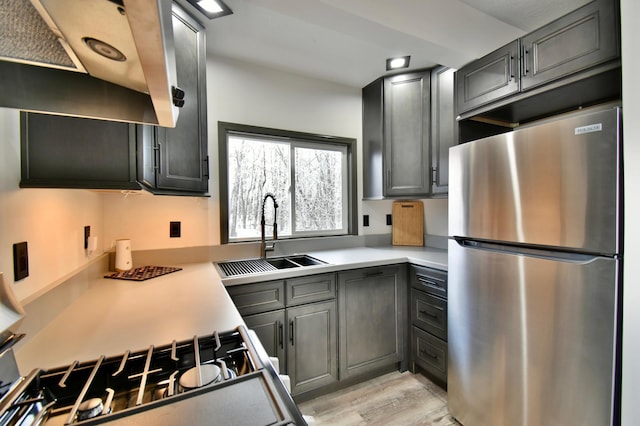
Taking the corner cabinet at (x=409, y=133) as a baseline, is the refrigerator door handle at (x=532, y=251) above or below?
below

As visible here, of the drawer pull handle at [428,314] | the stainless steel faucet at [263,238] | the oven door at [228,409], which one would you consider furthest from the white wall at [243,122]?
the oven door at [228,409]

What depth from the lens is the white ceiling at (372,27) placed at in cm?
145

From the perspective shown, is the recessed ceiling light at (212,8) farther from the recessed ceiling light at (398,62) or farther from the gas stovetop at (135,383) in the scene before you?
the gas stovetop at (135,383)

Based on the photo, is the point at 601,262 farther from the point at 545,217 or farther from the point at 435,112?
the point at 435,112

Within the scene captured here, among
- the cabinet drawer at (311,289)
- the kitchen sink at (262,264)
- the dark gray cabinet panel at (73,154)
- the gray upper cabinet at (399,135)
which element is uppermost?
the gray upper cabinet at (399,135)

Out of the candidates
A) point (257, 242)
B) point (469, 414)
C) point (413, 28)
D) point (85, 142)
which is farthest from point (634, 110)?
point (257, 242)

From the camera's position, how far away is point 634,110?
951 millimetres

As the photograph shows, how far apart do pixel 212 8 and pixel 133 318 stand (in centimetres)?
161

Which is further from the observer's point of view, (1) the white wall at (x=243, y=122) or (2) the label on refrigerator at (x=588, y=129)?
(1) the white wall at (x=243, y=122)

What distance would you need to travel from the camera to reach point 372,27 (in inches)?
59.3

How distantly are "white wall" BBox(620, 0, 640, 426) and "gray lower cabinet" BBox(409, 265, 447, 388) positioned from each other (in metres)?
0.89

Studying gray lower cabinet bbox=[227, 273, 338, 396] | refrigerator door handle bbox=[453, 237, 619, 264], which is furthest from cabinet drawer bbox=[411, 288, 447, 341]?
gray lower cabinet bbox=[227, 273, 338, 396]

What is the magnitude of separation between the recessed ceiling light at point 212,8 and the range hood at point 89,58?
1.18 metres

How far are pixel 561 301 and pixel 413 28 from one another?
157 cm
